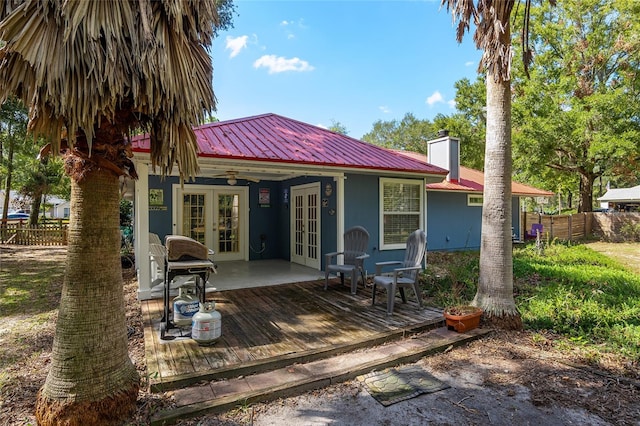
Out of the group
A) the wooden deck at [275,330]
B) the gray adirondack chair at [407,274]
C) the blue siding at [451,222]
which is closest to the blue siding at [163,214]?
the wooden deck at [275,330]

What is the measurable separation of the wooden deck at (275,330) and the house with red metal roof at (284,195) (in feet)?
5.69

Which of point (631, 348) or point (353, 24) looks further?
point (353, 24)

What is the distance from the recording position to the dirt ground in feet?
9.21

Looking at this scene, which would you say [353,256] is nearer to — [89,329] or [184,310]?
[184,310]

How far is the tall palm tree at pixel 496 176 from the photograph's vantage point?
15.5ft

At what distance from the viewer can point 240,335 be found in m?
4.23

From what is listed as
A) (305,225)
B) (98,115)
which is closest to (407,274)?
(305,225)

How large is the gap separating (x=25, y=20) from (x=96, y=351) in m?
2.31

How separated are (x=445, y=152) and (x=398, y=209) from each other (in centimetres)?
471

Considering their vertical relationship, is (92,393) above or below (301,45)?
below

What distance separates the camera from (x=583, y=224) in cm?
1800

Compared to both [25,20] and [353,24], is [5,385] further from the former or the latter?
[353,24]

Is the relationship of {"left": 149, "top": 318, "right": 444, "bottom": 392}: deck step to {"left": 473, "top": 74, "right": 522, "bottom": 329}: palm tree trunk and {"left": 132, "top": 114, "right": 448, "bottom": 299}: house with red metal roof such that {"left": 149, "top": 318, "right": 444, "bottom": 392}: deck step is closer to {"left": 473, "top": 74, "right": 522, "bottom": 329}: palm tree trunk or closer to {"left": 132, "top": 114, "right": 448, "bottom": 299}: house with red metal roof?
{"left": 473, "top": 74, "right": 522, "bottom": 329}: palm tree trunk

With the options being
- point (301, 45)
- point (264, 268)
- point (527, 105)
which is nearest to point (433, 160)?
point (301, 45)
